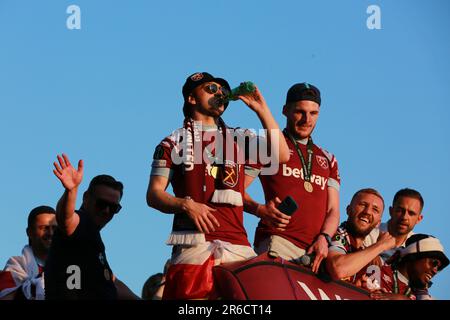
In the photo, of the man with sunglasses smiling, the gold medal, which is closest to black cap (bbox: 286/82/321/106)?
the gold medal

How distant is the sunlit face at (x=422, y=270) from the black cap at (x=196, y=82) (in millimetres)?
2942

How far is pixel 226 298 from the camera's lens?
8.34 metres

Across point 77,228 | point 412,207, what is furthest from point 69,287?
point 412,207

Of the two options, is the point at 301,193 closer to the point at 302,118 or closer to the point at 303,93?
the point at 302,118

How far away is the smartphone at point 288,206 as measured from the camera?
30.4 ft

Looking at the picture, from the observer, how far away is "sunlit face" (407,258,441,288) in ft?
35.2

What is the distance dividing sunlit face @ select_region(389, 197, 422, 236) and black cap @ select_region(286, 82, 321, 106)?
1987 mm

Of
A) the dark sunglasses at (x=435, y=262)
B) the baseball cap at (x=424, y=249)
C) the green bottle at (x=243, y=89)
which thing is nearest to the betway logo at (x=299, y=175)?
the green bottle at (x=243, y=89)

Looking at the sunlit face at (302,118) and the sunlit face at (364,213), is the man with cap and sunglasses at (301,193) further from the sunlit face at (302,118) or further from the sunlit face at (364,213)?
the sunlit face at (364,213)

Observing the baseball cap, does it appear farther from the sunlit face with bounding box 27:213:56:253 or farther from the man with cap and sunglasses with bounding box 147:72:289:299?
the sunlit face with bounding box 27:213:56:253

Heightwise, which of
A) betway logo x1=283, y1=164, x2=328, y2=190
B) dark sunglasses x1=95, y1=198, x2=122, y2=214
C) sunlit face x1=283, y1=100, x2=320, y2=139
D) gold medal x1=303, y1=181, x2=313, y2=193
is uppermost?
sunlit face x1=283, y1=100, x2=320, y2=139

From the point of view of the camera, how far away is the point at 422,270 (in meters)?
10.8

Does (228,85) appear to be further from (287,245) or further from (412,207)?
(412,207)
